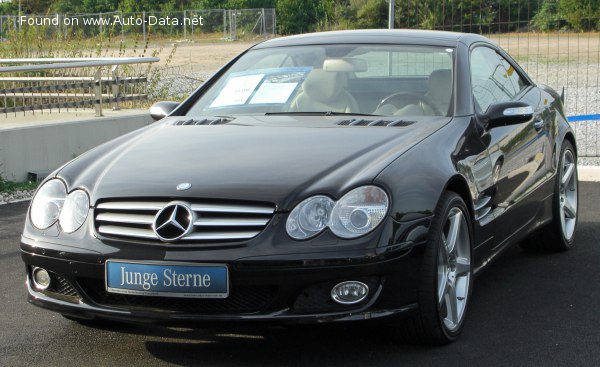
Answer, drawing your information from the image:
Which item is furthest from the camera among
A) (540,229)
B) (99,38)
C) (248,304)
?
(99,38)

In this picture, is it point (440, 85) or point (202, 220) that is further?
point (440, 85)

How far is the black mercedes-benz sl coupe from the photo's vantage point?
4.23 meters

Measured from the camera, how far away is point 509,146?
18.6ft

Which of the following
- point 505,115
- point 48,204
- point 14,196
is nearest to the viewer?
point 48,204

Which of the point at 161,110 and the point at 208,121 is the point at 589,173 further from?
the point at 208,121

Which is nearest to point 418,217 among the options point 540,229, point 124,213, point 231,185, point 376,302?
point 376,302

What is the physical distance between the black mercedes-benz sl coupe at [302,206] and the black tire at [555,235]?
2.66 ft

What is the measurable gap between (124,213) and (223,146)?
68 centimetres

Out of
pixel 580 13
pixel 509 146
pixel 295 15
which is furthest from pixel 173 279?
pixel 295 15

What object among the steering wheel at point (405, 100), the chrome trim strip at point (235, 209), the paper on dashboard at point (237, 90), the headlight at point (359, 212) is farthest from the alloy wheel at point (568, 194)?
the chrome trim strip at point (235, 209)

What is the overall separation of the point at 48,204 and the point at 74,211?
0.18m

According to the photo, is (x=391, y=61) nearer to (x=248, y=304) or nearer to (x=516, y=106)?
(x=516, y=106)

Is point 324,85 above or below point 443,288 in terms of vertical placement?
above

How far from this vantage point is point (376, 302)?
170 inches
